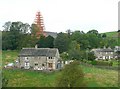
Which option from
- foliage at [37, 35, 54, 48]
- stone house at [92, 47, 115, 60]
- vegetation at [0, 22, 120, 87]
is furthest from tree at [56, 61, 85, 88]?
stone house at [92, 47, 115, 60]

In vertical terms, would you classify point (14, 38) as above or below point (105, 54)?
above

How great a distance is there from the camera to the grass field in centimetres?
4388

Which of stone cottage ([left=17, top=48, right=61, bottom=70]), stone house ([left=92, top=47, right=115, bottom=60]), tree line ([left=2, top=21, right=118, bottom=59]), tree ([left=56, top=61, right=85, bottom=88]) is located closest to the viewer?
tree ([left=56, top=61, right=85, bottom=88])

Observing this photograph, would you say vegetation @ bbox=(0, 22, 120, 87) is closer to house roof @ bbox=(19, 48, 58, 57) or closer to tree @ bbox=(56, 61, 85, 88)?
tree @ bbox=(56, 61, 85, 88)

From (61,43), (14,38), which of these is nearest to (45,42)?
(61,43)

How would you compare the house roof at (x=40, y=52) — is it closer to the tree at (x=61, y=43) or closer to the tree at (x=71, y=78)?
the tree at (x=61, y=43)

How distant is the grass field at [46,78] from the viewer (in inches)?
1727

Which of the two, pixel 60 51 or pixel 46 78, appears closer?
pixel 46 78

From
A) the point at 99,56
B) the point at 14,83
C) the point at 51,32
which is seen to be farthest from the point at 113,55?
the point at 14,83

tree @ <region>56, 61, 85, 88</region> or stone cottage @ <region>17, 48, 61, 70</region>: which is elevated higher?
stone cottage @ <region>17, 48, 61, 70</region>

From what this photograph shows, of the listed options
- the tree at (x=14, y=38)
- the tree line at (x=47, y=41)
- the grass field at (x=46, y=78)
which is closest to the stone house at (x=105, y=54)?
the tree line at (x=47, y=41)

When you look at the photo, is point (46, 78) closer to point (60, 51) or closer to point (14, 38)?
point (60, 51)

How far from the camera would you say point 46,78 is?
4675 cm

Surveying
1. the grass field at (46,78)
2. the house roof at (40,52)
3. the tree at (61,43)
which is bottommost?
the grass field at (46,78)
